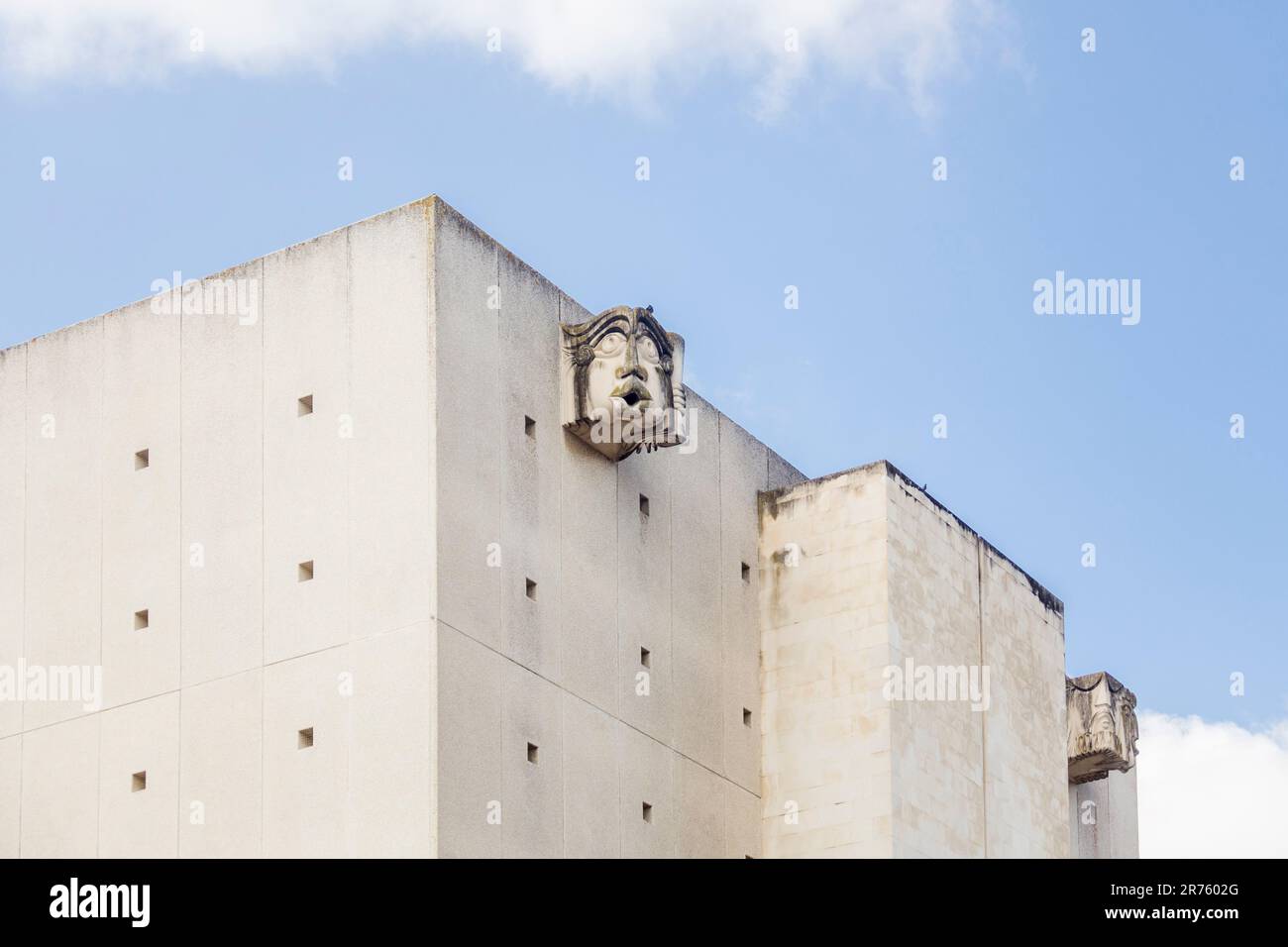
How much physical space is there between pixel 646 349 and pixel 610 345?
523mm

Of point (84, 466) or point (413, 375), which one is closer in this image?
point (413, 375)

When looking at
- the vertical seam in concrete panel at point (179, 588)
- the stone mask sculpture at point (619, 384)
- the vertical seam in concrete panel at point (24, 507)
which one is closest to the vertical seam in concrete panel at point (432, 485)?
the stone mask sculpture at point (619, 384)

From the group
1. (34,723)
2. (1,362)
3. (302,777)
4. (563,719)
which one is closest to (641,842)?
(563,719)

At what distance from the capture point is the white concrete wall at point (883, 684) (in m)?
43.8

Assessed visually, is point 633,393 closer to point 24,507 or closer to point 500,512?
point 500,512

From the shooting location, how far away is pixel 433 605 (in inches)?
1483

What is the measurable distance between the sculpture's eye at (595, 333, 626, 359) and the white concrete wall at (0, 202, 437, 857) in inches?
136

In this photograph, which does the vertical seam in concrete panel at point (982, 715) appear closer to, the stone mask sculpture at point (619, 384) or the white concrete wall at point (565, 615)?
the white concrete wall at point (565, 615)

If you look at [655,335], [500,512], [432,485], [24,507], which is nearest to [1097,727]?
[655,335]

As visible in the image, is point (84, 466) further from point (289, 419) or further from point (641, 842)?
→ point (641, 842)

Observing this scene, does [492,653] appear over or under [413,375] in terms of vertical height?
under

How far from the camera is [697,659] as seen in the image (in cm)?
4378
